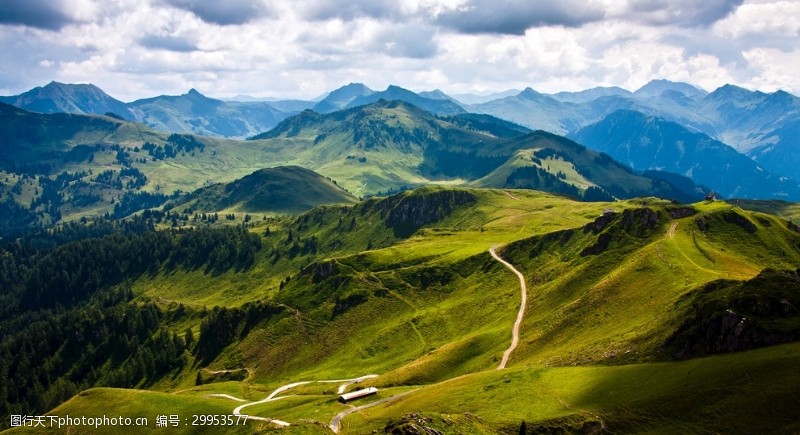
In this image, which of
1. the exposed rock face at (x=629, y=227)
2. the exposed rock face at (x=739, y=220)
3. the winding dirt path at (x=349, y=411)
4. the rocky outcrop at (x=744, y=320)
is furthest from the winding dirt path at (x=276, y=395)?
the exposed rock face at (x=739, y=220)

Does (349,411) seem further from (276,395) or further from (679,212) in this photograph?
(679,212)

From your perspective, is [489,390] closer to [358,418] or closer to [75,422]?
[358,418]

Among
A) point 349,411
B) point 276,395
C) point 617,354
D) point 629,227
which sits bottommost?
point 276,395

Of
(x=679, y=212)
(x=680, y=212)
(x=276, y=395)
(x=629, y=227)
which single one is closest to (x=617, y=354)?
(x=629, y=227)

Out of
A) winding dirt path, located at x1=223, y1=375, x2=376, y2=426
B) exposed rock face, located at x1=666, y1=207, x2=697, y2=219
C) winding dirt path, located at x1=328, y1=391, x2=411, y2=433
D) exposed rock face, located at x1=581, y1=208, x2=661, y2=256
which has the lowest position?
winding dirt path, located at x1=223, y1=375, x2=376, y2=426

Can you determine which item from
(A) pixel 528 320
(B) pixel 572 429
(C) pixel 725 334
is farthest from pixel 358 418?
(A) pixel 528 320

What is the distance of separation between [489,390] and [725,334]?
131ft

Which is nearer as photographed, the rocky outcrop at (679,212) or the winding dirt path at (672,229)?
the winding dirt path at (672,229)

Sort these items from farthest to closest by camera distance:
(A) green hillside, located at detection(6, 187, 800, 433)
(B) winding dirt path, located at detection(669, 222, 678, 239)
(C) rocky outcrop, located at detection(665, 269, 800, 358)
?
(B) winding dirt path, located at detection(669, 222, 678, 239) → (C) rocky outcrop, located at detection(665, 269, 800, 358) → (A) green hillside, located at detection(6, 187, 800, 433)

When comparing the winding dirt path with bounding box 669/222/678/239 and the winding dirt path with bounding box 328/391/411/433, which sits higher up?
the winding dirt path with bounding box 669/222/678/239

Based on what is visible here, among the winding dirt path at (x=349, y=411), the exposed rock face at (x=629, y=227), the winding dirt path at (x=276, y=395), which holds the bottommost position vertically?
the winding dirt path at (x=276, y=395)

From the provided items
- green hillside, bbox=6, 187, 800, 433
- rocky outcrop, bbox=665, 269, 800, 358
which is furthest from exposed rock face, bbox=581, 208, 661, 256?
rocky outcrop, bbox=665, 269, 800, 358

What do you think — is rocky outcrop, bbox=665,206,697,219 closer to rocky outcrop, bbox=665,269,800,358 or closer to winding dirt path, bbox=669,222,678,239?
winding dirt path, bbox=669,222,678,239

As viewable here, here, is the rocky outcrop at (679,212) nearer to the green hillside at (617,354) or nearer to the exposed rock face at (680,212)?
the exposed rock face at (680,212)
